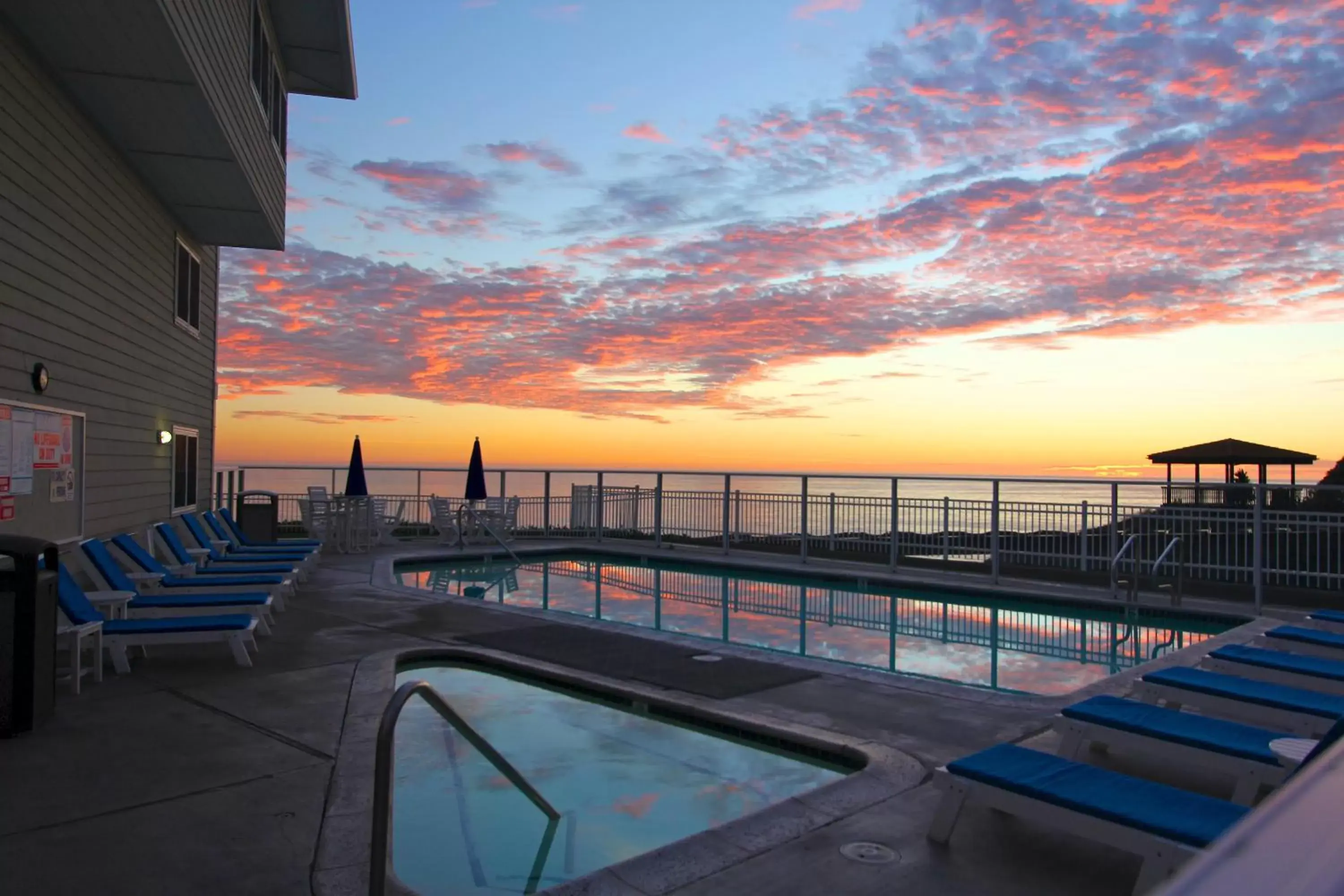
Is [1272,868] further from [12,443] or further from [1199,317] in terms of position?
[1199,317]

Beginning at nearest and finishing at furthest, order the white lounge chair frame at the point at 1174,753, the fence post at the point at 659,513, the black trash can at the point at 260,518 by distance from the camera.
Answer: the white lounge chair frame at the point at 1174,753, the black trash can at the point at 260,518, the fence post at the point at 659,513

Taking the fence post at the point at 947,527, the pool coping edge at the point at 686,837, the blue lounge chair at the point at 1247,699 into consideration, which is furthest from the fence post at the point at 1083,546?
the pool coping edge at the point at 686,837

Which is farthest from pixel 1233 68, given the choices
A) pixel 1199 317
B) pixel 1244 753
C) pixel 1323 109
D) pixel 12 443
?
pixel 12 443

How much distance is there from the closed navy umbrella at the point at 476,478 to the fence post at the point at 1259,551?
10.9 metres

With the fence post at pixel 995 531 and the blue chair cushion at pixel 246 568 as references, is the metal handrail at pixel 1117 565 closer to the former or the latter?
the fence post at pixel 995 531

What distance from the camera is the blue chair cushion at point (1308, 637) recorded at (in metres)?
6.25

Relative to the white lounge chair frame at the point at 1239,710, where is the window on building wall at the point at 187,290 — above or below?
above

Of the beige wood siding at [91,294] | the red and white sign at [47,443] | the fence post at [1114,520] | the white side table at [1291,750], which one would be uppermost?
the beige wood siding at [91,294]

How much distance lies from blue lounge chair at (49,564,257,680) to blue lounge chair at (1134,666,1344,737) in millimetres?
5764

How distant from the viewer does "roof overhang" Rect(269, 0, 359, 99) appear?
11211 millimetres

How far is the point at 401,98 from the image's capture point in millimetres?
12648

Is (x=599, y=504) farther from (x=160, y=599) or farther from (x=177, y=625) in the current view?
(x=177, y=625)

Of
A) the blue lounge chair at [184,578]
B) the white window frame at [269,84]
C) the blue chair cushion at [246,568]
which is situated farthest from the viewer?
the white window frame at [269,84]

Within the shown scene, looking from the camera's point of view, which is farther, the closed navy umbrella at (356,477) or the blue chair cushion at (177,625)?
the closed navy umbrella at (356,477)
